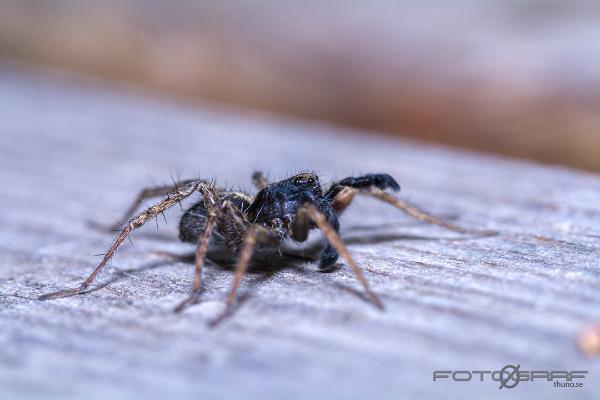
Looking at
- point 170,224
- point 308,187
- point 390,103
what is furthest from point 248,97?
point 308,187

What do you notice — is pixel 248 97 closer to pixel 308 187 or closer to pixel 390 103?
pixel 390 103

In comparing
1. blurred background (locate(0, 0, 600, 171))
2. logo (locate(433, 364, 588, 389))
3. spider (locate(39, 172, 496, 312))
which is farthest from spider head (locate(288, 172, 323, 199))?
blurred background (locate(0, 0, 600, 171))

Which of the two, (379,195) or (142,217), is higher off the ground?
(379,195)

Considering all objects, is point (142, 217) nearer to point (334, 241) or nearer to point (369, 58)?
point (334, 241)

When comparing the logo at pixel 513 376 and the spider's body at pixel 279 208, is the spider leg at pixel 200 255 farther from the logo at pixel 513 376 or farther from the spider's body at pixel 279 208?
the logo at pixel 513 376

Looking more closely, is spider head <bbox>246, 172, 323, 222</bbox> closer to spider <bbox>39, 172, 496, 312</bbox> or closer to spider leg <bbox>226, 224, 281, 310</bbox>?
spider <bbox>39, 172, 496, 312</bbox>

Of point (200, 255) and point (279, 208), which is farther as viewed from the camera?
point (279, 208)

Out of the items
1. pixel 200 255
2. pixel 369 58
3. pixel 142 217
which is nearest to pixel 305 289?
pixel 200 255
